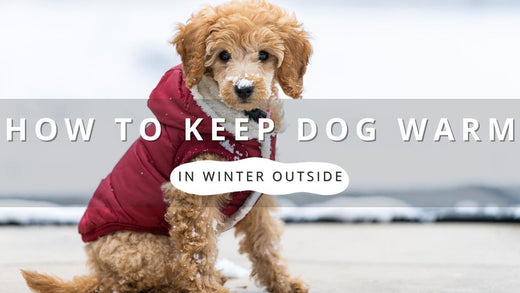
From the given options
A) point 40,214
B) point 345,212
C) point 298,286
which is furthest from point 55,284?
point 345,212

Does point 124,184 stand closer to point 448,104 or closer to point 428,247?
point 428,247

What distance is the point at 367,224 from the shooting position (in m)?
5.27

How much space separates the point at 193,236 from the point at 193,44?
2.58ft

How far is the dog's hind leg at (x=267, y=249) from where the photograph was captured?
10.7 feet

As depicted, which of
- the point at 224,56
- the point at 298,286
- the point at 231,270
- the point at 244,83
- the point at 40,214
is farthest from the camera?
the point at 40,214

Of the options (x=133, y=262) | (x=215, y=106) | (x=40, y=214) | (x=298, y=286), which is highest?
(x=215, y=106)

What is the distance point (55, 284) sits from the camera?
2.98 metres

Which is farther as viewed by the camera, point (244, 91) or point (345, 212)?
point (345, 212)

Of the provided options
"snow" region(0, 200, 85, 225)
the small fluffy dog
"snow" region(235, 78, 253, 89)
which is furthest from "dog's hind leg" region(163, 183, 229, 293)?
"snow" region(0, 200, 85, 225)

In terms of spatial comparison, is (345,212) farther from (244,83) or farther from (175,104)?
(244,83)

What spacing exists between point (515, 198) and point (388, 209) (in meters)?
0.96

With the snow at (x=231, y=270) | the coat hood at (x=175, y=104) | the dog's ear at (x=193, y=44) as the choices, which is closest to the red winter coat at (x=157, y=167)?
the coat hood at (x=175, y=104)

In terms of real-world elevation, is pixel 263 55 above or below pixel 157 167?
above

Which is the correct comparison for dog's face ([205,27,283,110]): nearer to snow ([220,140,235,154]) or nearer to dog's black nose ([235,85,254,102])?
dog's black nose ([235,85,254,102])
